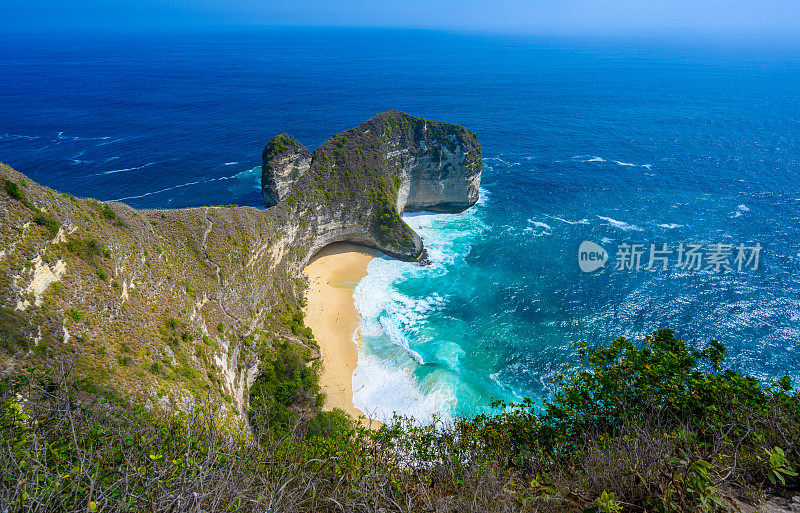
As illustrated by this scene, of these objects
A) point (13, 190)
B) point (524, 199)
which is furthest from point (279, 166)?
point (524, 199)

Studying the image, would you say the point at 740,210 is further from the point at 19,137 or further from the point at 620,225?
the point at 19,137

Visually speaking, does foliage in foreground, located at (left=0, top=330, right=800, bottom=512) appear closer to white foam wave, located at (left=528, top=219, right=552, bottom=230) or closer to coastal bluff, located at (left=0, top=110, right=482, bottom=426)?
coastal bluff, located at (left=0, top=110, right=482, bottom=426)

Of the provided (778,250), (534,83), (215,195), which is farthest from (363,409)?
(534,83)

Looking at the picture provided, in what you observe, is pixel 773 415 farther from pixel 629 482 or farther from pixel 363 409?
pixel 363 409

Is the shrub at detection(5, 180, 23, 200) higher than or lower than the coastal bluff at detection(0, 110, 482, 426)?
higher

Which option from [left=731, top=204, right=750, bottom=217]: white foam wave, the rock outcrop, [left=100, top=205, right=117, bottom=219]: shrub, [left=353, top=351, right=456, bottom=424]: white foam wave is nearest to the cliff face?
the rock outcrop

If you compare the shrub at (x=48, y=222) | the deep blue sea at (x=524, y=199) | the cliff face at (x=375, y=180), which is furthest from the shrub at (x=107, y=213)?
the deep blue sea at (x=524, y=199)

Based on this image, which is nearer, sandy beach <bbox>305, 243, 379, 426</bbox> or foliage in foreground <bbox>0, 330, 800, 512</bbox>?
foliage in foreground <bbox>0, 330, 800, 512</bbox>
